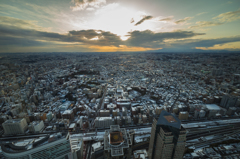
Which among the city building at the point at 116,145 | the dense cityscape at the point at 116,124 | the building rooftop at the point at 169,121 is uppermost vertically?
the building rooftop at the point at 169,121

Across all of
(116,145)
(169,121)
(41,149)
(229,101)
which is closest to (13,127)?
(41,149)

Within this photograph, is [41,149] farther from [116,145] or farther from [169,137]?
[169,137]

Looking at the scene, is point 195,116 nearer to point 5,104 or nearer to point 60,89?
point 60,89

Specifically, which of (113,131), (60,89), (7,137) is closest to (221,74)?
(113,131)

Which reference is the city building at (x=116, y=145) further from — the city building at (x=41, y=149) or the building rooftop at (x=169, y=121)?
the building rooftop at (x=169, y=121)

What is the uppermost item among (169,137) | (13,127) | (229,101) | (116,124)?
(169,137)

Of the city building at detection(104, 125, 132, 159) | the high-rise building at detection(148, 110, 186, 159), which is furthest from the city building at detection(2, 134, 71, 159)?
the high-rise building at detection(148, 110, 186, 159)

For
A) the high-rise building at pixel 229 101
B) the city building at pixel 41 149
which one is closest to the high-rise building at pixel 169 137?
the city building at pixel 41 149

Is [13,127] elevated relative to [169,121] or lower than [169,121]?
lower
